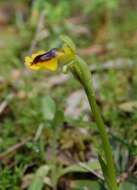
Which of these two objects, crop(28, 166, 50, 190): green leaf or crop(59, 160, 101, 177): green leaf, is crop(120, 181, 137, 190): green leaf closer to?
crop(59, 160, 101, 177): green leaf

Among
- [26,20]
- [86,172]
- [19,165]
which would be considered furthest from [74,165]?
[26,20]

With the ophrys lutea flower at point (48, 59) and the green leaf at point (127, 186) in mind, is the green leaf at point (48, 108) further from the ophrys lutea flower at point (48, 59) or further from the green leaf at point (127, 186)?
the ophrys lutea flower at point (48, 59)

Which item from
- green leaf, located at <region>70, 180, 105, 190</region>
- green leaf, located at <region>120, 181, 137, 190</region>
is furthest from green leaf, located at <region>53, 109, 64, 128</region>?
green leaf, located at <region>120, 181, 137, 190</region>

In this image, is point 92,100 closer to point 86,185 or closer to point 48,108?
point 86,185

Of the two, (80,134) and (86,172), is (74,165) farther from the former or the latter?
(80,134)

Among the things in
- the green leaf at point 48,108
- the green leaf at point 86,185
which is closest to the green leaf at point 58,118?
the green leaf at point 48,108
